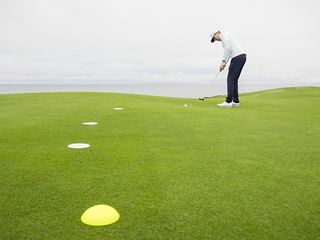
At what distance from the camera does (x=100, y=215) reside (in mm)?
1930

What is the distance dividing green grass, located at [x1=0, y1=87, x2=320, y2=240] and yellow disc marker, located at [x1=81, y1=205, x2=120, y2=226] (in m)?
0.04

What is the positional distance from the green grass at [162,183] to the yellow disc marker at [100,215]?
40 mm

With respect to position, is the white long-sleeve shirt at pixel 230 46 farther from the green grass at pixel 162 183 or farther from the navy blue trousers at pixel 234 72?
the green grass at pixel 162 183

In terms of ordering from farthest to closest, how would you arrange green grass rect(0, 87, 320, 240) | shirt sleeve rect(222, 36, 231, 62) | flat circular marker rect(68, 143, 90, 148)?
shirt sleeve rect(222, 36, 231, 62), flat circular marker rect(68, 143, 90, 148), green grass rect(0, 87, 320, 240)

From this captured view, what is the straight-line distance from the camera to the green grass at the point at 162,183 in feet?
Result: 6.06

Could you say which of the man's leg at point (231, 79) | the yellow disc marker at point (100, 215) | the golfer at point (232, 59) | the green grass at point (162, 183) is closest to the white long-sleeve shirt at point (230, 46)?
the golfer at point (232, 59)

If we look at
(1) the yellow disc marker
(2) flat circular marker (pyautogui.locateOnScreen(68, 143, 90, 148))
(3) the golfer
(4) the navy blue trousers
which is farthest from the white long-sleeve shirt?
(1) the yellow disc marker

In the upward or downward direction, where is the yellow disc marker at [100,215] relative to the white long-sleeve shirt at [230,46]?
downward

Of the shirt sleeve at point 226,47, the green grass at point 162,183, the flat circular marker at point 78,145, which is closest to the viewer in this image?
the green grass at point 162,183

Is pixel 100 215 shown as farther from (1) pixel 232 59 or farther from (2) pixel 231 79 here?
(1) pixel 232 59

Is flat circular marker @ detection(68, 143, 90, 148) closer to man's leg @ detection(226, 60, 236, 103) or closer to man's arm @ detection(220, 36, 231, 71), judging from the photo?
man's leg @ detection(226, 60, 236, 103)

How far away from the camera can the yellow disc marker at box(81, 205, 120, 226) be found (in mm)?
1874

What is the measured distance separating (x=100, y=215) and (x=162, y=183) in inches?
28.8

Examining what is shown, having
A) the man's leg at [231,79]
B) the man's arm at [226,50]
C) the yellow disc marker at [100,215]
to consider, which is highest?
the man's arm at [226,50]
